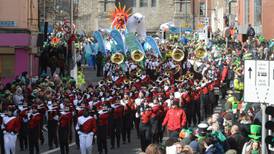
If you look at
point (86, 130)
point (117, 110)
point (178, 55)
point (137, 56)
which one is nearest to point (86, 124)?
point (86, 130)

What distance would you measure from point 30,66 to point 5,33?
2.08 meters

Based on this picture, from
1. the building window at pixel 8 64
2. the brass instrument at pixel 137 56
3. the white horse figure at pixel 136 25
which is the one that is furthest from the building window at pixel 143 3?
the building window at pixel 8 64

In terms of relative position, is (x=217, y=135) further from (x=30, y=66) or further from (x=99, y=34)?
(x=99, y=34)

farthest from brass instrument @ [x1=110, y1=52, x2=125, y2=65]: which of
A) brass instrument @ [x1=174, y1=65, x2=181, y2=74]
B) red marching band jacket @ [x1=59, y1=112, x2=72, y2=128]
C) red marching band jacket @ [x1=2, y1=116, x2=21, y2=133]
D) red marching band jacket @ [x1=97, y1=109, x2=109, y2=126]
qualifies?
red marching band jacket @ [x1=2, y1=116, x2=21, y2=133]

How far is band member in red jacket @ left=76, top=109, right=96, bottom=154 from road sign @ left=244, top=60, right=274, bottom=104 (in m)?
7.54

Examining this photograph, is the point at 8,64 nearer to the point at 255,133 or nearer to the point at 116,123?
the point at 116,123

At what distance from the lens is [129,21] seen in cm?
5103

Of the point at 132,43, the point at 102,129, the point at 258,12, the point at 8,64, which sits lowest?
the point at 102,129

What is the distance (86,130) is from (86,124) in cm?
14

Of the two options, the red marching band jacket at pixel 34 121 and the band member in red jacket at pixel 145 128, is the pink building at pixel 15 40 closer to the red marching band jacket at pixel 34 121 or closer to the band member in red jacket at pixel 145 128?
the red marching band jacket at pixel 34 121

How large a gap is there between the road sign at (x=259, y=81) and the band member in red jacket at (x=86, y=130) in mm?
7541

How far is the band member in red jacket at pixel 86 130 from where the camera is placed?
65.9 ft

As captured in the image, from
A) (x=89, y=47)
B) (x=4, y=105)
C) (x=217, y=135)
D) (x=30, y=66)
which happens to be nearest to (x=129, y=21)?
(x=89, y=47)

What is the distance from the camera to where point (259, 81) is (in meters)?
13.1
